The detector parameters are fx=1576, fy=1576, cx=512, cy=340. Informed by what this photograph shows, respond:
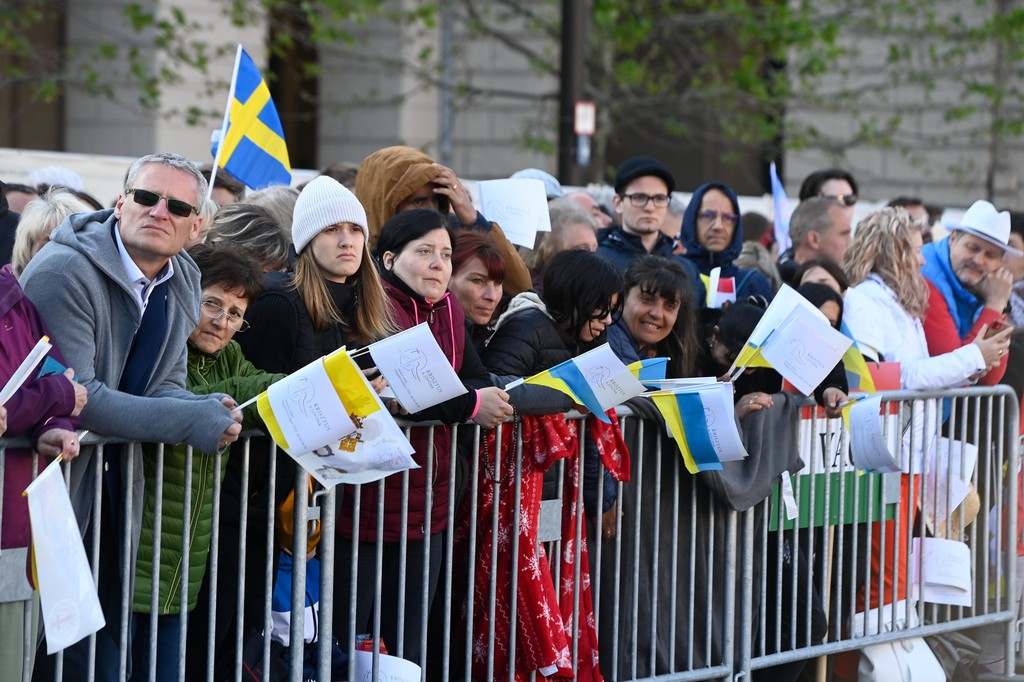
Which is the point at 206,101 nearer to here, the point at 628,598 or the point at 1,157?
the point at 1,157

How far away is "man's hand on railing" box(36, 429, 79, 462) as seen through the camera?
4090mm

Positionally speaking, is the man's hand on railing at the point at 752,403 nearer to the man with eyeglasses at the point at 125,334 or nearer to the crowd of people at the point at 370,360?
the crowd of people at the point at 370,360

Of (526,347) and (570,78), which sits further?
(570,78)

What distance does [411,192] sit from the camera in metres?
6.18

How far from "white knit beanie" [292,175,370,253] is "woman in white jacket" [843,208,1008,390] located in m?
2.71

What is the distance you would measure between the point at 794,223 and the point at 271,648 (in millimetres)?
4144

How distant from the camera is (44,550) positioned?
3.91 meters

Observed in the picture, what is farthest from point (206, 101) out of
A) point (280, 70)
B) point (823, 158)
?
point (823, 158)

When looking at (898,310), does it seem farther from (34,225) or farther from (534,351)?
(34,225)

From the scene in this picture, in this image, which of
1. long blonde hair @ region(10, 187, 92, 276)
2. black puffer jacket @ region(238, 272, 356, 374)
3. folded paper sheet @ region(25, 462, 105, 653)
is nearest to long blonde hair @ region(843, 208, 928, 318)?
black puffer jacket @ region(238, 272, 356, 374)

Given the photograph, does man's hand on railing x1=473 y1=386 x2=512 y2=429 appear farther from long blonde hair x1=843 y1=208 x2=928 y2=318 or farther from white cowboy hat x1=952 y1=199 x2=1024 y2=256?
white cowboy hat x1=952 y1=199 x2=1024 y2=256

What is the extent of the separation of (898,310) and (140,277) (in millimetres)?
3820

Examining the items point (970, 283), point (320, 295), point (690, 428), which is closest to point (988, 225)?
point (970, 283)

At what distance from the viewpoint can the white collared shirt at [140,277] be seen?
4461 millimetres
